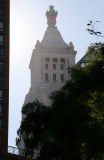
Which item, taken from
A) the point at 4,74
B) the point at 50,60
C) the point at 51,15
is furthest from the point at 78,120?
the point at 51,15

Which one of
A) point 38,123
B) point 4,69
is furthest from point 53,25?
point 38,123

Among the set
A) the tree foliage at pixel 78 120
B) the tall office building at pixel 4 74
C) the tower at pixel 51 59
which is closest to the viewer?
the tree foliage at pixel 78 120

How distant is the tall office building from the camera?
56188 mm

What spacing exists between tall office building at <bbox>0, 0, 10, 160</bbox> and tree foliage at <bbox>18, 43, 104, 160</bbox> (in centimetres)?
2366

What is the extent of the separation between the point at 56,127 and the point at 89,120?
2.51 m

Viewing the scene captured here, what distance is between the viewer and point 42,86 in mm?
107438

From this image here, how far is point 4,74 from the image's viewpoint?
58969mm

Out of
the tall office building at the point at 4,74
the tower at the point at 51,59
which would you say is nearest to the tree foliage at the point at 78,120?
the tall office building at the point at 4,74

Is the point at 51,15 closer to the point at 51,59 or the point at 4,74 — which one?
the point at 51,59

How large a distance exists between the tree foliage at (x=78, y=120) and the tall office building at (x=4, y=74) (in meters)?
23.7

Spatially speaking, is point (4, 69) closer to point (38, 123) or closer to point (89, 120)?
point (38, 123)

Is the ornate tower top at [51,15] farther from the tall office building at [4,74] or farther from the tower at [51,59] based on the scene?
the tall office building at [4,74]

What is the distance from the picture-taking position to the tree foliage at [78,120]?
88.8ft

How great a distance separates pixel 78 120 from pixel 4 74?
106 feet
